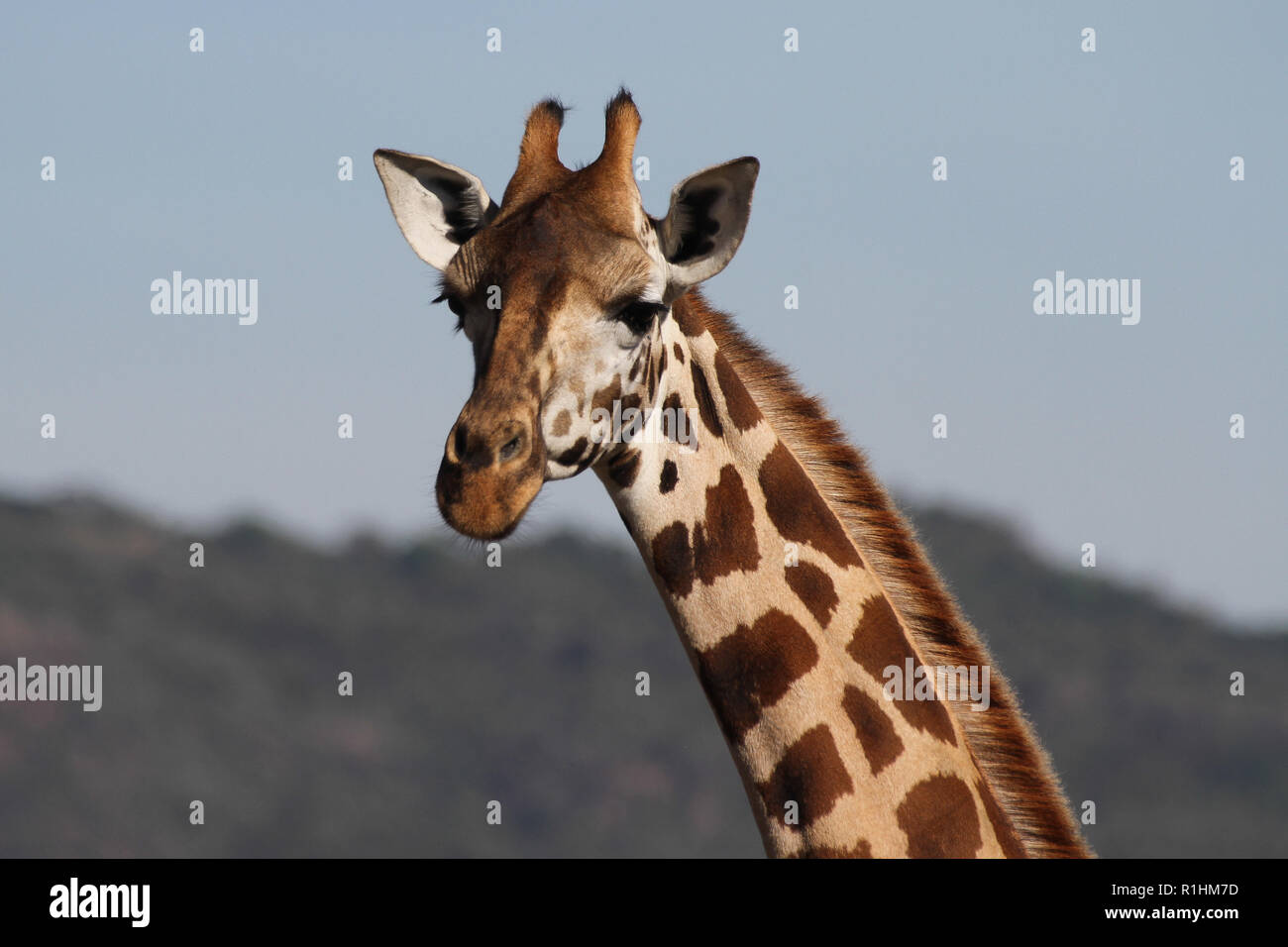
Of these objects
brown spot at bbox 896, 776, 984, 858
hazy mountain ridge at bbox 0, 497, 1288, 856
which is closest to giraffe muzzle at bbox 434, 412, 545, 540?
brown spot at bbox 896, 776, 984, 858

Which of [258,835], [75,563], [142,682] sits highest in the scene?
[75,563]

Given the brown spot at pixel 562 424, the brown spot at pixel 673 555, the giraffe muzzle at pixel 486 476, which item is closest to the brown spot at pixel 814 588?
the brown spot at pixel 673 555

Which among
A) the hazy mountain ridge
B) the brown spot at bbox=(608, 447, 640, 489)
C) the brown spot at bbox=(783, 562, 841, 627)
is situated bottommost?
the hazy mountain ridge

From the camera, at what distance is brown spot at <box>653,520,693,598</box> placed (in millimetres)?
8391

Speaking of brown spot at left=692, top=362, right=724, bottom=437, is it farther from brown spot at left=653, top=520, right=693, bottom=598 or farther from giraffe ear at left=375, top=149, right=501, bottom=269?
giraffe ear at left=375, top=149, right=501, bottom=269

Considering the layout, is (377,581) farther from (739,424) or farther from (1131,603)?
(739,424)

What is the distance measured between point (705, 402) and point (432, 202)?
1.88 meters

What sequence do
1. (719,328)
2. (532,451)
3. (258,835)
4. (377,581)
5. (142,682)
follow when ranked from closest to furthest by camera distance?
(532,451), (719,328), (258,835), (142,682), (377,581)

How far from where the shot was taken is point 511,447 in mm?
7828

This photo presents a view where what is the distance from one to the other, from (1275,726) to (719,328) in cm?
11026

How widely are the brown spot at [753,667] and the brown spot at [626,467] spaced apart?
2.96ft

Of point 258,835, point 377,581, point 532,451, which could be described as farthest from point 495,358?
point 377,581

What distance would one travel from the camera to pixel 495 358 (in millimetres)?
8023

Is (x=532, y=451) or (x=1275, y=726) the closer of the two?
(x=532, y=451)
